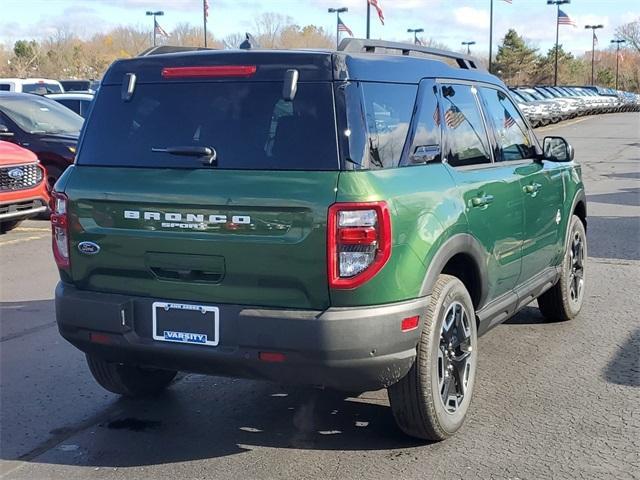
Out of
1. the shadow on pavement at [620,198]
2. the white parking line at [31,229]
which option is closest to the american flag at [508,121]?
the white parking line at [31,229]

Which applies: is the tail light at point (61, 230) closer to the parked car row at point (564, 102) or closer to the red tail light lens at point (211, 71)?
the red tail light lens at point (211, 71)

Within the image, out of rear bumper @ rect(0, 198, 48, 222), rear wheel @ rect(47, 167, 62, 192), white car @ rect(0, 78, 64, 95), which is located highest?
white car @ rect(0, 78, 64, 95)

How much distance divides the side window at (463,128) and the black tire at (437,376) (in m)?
0.78

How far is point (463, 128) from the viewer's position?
15.4 feet

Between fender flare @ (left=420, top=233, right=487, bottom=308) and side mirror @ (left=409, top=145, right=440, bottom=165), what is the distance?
0.42 m

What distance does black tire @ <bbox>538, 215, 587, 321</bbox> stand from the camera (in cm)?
628

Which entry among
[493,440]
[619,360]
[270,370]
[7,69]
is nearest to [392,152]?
[270,370]

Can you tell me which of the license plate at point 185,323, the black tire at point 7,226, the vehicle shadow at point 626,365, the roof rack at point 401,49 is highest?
the roof rack at point 401,49

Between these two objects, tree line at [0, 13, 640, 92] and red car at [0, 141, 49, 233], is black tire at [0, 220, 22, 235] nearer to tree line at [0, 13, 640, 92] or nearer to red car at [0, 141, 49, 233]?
red car at [0, 141, 49, 233]

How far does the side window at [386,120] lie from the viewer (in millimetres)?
3736

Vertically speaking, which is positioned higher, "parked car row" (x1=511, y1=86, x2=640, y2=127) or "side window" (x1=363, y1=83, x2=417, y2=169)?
"parked car row" (x1=511, y1=86, x2=640, y2=127)

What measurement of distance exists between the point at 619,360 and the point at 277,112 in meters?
3.20

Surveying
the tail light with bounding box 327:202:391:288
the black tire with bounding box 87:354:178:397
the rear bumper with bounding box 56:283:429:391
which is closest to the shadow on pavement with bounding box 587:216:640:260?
the black tire with bounding box 87:354:178:397

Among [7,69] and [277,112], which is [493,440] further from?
[7,69]
